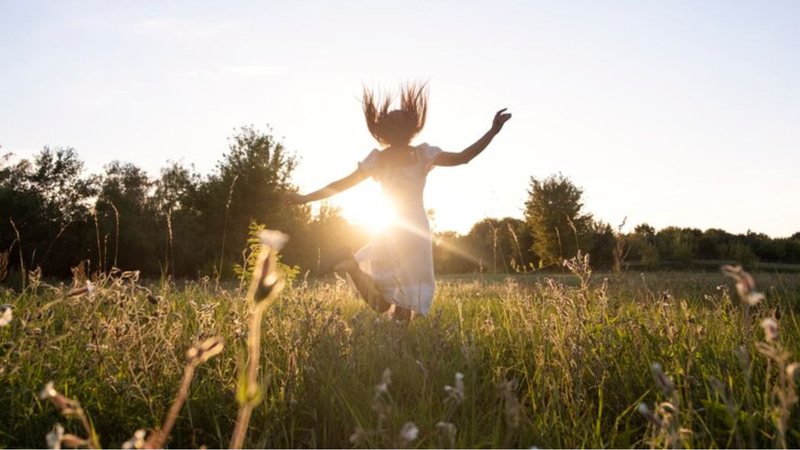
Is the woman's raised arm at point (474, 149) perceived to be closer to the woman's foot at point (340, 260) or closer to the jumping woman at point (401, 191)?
the jumping woman at point (401, 191)

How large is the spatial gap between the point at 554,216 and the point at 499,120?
33160mm

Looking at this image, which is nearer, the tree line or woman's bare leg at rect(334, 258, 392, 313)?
woman's bare leg at rect(334, 258, 392, 313)

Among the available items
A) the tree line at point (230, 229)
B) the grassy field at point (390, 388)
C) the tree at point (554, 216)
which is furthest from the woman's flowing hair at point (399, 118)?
the tree at point (554, 216)

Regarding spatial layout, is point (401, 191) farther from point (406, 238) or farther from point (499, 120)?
point (499, 120)

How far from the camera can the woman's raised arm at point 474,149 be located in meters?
5.34

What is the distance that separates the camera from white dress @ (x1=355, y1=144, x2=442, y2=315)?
5902mm

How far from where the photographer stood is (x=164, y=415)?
2.63 meters

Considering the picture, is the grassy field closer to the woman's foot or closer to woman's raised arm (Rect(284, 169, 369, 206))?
the woman's foot

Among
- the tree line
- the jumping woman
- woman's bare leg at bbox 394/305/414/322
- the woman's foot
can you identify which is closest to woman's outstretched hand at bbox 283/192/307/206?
the jumping woman

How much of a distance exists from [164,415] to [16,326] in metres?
2.31

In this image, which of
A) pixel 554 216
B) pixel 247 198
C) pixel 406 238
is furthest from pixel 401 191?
pixel 554 216

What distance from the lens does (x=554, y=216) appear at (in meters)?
37.3

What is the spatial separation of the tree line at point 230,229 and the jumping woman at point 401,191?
16.9 m

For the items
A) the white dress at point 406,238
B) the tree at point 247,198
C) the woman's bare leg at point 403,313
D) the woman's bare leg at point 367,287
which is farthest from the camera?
the tree at point 247,198
